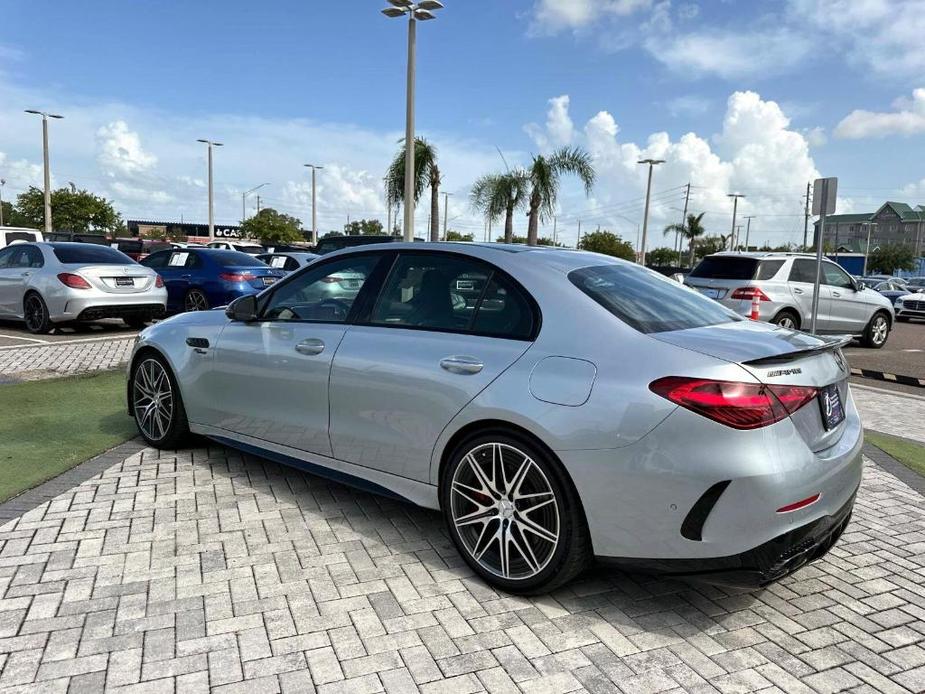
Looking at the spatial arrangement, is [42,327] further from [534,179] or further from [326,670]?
[534,179]

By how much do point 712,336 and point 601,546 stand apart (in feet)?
3.29

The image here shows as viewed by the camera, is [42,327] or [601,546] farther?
[42,327]

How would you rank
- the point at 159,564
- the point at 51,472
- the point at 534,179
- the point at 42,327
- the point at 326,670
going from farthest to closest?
the point at 534,179
the point at 42,327
the point at 51,472
the point at 159,564
the point at 326,670

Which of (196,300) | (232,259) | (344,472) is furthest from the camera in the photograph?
(232,259)

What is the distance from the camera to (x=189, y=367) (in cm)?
484

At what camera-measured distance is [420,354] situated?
138 inches

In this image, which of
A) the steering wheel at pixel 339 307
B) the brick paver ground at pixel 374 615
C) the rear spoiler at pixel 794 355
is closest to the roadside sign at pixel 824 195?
the brick paver ground at pixel 374 615

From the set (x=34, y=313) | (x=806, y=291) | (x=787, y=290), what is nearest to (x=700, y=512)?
(x=787, y=290)

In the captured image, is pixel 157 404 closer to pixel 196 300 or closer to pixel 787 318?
pixel 196 300

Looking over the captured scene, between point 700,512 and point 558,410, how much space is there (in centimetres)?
66

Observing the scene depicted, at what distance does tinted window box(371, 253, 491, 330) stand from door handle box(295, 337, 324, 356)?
1.19 feet

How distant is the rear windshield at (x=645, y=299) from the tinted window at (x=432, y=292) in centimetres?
51

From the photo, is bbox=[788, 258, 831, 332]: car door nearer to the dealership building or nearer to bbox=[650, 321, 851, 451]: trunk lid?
bbox=[650, 321, 851, 451]: trunk lid

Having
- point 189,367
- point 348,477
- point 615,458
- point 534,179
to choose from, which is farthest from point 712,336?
point 534,179
